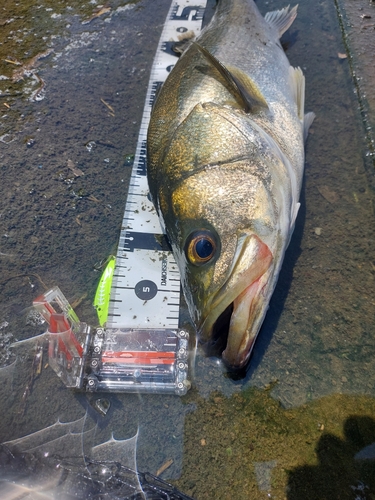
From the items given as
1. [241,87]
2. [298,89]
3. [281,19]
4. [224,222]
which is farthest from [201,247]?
[281,19]

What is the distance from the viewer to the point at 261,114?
2611mm

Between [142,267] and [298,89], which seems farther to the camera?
[298,89]

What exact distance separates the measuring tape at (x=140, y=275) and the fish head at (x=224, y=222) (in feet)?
1.86

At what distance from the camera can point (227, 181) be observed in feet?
7.29

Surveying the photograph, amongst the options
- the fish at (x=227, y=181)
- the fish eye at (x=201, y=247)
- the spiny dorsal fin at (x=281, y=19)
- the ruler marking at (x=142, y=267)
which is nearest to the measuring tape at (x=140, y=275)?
the ruler marking at (x=142, y=267)

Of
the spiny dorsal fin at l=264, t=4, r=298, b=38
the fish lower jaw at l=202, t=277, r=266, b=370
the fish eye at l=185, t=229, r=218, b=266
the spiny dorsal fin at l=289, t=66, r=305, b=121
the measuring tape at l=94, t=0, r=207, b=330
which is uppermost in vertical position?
the spiny dorsal fin at l=264, t=4, r=298, b=38

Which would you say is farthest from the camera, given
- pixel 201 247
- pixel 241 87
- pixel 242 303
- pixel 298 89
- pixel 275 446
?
pixel 298 89

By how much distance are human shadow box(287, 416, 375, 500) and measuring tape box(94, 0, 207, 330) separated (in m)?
1.20

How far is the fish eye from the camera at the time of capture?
6.91 ft

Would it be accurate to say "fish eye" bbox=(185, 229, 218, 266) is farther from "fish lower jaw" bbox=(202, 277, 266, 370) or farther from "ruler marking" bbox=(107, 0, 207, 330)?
"ruler marking" bbox=(107, 0, 207, 330)

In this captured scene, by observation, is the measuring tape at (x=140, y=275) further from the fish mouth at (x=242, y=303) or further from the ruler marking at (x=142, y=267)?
the fish mouth at (x=242, y=303)

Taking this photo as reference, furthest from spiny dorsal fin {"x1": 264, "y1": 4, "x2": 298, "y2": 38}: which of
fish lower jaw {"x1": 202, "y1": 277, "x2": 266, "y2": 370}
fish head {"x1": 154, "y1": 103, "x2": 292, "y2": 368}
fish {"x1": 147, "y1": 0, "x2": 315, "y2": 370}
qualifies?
fish lower jaw {"x1": 202, "y1": 277, "x2": 266, "y2": 370}

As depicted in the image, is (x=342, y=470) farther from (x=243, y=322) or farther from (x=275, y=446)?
(x=243, y=322)

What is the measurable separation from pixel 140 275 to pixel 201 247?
962 mm
